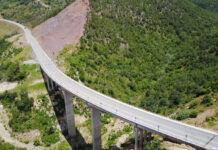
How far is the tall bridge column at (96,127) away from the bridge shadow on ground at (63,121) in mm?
5251

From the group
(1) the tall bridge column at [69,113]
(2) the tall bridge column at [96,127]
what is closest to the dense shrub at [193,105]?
(2) the tall bridge column at [96,127]

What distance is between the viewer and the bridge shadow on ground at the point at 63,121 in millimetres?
54781

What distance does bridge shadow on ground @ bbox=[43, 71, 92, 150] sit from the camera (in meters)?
54.8

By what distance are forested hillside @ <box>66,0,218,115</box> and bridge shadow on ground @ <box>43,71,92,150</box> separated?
8578mm

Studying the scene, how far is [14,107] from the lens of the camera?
60469 millimetres

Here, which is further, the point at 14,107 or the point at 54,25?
the point at 54,25

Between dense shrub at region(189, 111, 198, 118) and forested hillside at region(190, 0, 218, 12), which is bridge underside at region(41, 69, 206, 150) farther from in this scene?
forested hillside at region(190, 0, 218, 12)

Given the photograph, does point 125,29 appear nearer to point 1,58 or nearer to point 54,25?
point 54,25

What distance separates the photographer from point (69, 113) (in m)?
54.8

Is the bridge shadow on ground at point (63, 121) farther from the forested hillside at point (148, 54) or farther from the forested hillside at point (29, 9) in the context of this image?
the forested hillside at point (29, 9)

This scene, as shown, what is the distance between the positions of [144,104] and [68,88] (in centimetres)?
2368

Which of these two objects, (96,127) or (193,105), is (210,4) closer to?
(193,105)

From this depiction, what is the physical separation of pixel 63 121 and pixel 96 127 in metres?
16.6

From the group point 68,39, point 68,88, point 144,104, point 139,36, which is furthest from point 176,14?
point 68,88
